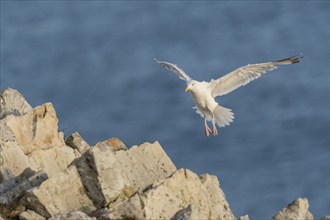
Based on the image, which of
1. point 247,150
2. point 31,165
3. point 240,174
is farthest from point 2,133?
point 247,150

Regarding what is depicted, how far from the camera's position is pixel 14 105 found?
141 feet

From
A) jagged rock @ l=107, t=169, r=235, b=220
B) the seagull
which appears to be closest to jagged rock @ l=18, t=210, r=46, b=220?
jagged rock @ l=107, t=169, r=235, b=220

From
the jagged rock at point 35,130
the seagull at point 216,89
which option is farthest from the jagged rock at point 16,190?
the seagull at point 216,89

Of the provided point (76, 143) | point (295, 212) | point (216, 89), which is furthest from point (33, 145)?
point (216, 89)

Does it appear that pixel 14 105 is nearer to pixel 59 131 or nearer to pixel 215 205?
pixel 59 131

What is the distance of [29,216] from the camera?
3425 cm

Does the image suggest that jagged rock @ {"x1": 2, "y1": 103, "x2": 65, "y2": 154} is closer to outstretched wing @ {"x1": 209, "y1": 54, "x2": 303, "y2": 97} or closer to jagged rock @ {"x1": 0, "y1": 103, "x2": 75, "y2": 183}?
jagged rock @ {"x1": 0, "y1": 103, "x2": 75, "y2": 183}

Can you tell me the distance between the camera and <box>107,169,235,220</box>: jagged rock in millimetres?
33375

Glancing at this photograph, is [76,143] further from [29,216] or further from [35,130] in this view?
[29,216]

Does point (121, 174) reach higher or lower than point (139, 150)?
lower

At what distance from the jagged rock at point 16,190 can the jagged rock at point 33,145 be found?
0.99m

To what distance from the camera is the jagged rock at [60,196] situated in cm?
3453

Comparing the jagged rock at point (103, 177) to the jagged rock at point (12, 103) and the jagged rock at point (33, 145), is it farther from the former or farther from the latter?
the jagged rock at point (12, 103)

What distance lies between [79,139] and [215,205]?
683 centimetres
